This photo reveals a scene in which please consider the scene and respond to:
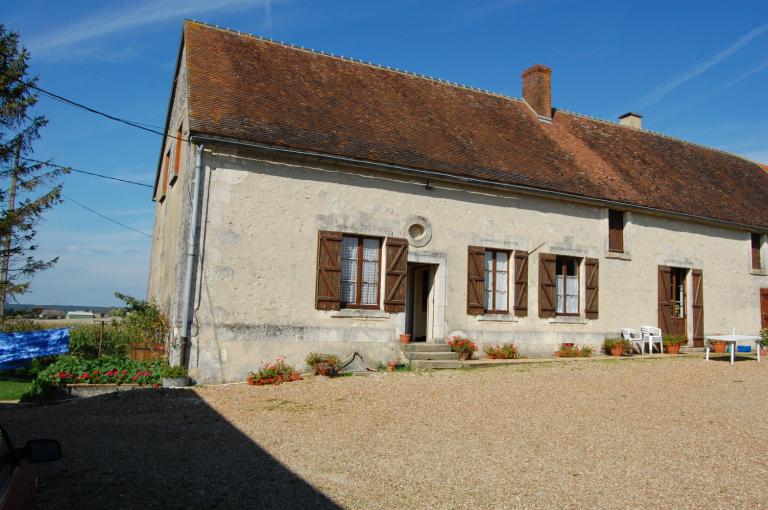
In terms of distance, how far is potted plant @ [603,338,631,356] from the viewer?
47.1 feet

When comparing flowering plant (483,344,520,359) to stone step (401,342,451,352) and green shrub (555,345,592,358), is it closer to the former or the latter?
stone step (401,342,451,352)

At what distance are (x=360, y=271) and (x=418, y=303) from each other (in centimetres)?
257

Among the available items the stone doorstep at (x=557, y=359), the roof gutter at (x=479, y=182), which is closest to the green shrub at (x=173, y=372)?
the roof gutter at (x=479, y=182)

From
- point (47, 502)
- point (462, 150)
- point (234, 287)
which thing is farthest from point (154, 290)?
point (47, 502)

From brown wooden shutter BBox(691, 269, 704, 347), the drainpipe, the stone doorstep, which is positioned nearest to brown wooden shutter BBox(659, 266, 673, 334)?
the stone doorstep

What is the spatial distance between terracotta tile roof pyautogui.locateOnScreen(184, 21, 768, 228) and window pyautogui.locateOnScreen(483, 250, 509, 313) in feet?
5.64

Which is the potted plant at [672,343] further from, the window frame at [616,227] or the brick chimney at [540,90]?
the brick chimney at [540,90]

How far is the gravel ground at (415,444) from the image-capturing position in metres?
4.88

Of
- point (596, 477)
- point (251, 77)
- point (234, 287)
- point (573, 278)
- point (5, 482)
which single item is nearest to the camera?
point (5, 482)

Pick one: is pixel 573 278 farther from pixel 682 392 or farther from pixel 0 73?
pixel 0 73

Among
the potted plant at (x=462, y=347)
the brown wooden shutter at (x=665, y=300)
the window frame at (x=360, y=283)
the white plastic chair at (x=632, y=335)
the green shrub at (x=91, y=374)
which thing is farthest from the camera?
the brown wooden shutter at (x=665, y=300)

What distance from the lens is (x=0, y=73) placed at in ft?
45.0

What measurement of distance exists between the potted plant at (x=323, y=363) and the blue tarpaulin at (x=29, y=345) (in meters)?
5.47

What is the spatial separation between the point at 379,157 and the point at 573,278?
5970 millimetres
